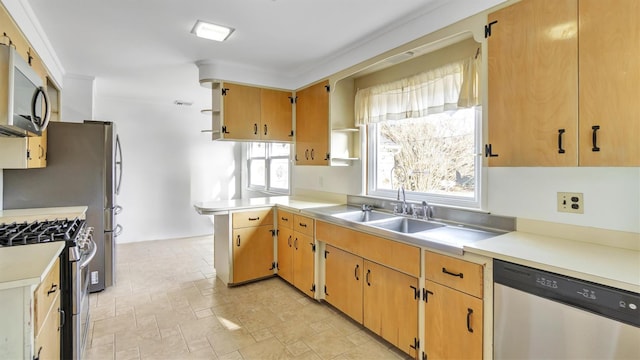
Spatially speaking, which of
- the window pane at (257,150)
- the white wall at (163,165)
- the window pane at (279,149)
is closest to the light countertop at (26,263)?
the window pane at (279,149)

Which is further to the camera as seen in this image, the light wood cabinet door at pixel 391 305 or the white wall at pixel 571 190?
the light wood cabinet door at pixel 391 305

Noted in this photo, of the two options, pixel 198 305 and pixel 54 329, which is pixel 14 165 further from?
pixel 198 305

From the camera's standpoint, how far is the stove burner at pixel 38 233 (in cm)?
177

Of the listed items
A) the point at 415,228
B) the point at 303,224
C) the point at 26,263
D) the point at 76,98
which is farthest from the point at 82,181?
the point at 415,228

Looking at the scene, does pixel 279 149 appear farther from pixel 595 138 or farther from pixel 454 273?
pixel 595 138

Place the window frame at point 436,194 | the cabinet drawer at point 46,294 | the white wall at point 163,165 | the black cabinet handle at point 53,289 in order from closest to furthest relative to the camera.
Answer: the cabinet drawer at point 46,294 → the black cabinet handle at point 53,289 → the window frame at point 436,194 → the white wall at point 163,165

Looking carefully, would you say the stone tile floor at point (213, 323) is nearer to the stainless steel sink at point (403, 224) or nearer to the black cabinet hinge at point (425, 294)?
the black cabinet hinge at point (425, 294)

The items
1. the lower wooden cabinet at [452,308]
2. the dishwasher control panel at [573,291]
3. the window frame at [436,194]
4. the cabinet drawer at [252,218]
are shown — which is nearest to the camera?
the dishwasher control panel at [573,291]

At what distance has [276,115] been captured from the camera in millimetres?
3875

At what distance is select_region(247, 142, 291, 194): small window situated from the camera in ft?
16.8

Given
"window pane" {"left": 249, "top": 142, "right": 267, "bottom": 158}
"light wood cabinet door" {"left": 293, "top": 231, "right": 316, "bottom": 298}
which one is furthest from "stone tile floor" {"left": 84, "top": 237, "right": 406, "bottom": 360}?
"window pane" {"left": 249, "top": 142, "right": 267, "bottom": 158}

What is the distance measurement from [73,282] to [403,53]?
270 cm

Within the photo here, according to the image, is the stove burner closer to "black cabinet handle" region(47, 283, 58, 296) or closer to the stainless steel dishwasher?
"black cabinet handle" region(47, 283, 58, 296)

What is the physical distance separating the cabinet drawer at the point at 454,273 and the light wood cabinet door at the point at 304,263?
1.31 m
